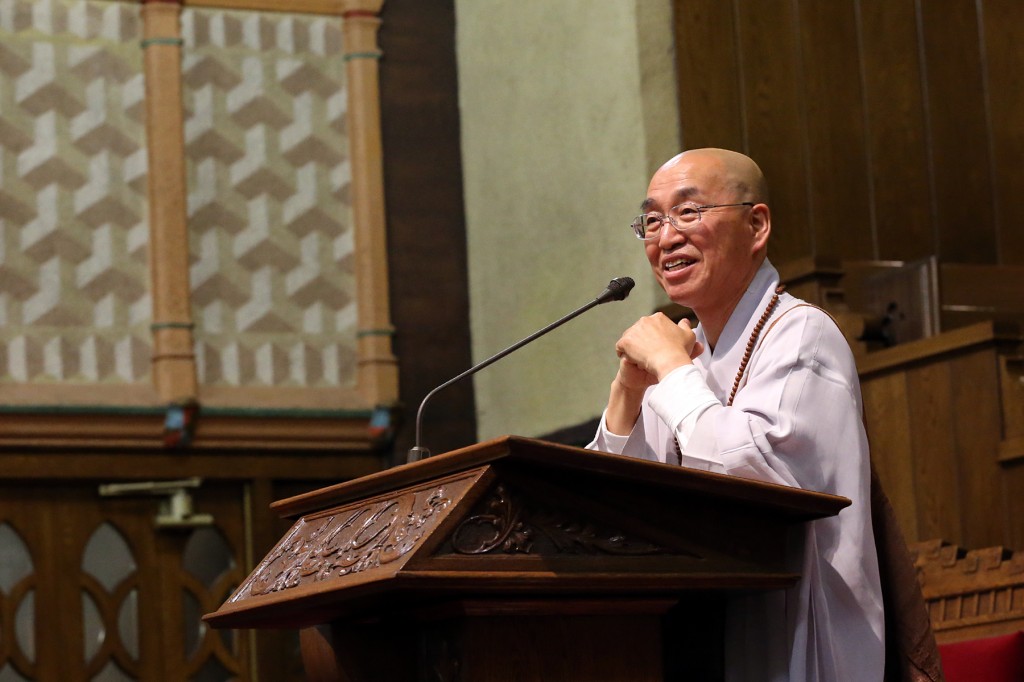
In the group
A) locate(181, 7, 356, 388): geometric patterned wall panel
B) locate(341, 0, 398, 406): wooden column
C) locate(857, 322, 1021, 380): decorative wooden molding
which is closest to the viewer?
locate(857, 322, 1021, 380): decorative wooden molding

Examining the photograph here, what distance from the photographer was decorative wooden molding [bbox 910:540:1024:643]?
4.25 m

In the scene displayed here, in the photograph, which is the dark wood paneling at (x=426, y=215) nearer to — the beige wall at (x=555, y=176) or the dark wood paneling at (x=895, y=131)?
the beige wall at (x=555, y=176)

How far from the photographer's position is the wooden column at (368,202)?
23.0 feet

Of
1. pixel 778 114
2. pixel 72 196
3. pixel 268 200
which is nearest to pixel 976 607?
pixel 778 114

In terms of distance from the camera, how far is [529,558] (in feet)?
6.50

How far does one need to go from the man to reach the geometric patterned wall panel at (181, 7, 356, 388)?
4275 millimetres

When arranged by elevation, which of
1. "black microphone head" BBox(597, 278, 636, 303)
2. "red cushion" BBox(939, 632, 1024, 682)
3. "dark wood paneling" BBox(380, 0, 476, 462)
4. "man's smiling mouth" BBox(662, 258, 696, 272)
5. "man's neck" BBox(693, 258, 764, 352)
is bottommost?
"red cushion" BBox(939, 632, 1024, 682)

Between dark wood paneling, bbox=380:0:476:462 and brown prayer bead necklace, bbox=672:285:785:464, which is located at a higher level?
dark wood paneling, bbox=380:0:476:462

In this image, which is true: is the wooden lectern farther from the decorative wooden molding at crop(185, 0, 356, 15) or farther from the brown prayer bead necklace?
the decorative wooden molding at crop(185, 0, 356, 15)

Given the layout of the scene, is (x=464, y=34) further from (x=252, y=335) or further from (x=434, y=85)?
(x=252, y=335)

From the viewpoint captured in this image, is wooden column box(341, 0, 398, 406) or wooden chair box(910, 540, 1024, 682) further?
wooden column box(341, 0, 398, 406)

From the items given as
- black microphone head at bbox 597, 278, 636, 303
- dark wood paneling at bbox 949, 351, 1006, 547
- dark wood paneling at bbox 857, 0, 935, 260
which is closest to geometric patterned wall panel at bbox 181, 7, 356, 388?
dark wood paneling at bbox 857, 0, 935, 260

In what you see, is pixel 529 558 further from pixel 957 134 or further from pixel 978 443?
pixel 957 134

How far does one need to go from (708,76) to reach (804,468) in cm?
411
